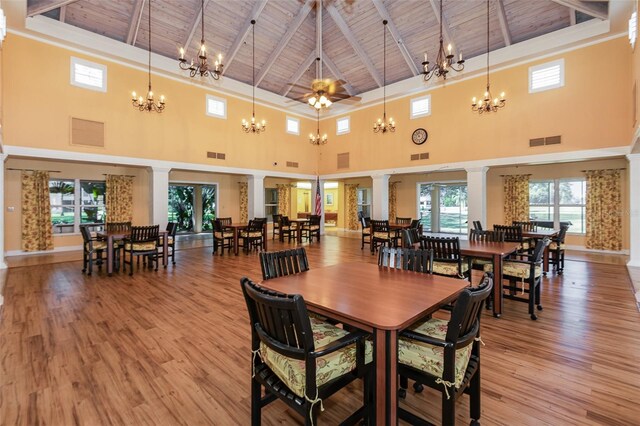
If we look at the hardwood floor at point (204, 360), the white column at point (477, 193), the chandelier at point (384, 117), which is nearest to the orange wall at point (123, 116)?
the chandelier at point (384, 117)

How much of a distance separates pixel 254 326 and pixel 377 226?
23.1 feet

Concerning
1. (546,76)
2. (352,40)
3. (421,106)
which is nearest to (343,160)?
(421,106)

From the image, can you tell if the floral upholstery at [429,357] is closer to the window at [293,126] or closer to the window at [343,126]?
the window at [343,126]

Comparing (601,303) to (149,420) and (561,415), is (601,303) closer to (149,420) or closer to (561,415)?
(561,415)

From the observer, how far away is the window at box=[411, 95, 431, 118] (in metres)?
9.49

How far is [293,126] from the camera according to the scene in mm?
11820

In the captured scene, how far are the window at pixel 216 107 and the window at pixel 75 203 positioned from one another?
13.1ft

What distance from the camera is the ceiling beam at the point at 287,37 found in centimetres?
776

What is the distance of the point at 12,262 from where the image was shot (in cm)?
684

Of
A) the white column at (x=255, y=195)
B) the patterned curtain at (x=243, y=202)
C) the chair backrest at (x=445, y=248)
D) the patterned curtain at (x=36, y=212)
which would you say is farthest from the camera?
the patterned curtain at (x=243, y=202)

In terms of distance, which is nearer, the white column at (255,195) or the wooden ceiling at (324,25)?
the wooden ceiling at (324,25)

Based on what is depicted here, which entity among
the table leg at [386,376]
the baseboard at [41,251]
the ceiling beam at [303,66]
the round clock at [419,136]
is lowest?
the baseboard at [41,251]

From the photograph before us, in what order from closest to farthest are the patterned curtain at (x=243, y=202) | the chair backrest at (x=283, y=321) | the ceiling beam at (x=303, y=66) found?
the chair backrest at (x=283, y=321) < the ceiling beam at (x=303, y=66) < the patterned curtain at (x=243, y=202)

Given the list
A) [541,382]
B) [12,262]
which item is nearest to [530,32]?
[541,382]
